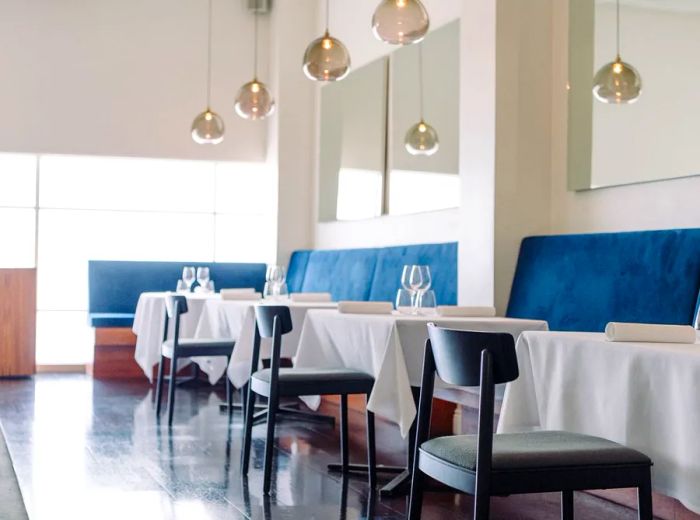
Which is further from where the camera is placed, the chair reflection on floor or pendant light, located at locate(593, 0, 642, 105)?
pendant light, located at locate(593, 0, 642, 105)

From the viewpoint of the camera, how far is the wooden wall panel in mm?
8125

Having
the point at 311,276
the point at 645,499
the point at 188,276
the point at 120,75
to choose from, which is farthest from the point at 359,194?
the point at 645,499

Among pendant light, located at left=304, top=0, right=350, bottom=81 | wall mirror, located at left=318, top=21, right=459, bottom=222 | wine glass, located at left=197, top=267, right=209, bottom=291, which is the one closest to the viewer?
pendant light, located at left=304, top=0, right=350, bottom=81

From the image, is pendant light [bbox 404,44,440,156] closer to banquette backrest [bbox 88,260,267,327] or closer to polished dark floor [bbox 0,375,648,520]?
polished dark floor [bbox 0,375,648,520]

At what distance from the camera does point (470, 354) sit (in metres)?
2.36

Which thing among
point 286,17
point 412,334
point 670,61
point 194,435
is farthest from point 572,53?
point 286,17

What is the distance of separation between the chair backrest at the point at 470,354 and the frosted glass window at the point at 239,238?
24.6ft

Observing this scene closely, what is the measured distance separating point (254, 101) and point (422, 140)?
1390 millimetres

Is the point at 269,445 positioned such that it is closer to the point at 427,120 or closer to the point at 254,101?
the point at 427,120

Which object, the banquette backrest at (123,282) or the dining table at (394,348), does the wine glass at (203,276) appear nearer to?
the banquette backrest at (123,282)

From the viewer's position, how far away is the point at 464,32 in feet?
18.5

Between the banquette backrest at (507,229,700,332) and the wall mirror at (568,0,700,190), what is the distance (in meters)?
0.32

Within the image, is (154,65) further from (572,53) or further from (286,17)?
(572,53)

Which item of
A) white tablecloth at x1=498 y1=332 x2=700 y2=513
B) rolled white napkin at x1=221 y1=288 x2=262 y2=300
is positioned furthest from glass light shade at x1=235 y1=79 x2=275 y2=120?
white tablecloth at x1=498 y1=332 x2=700 y2=513
